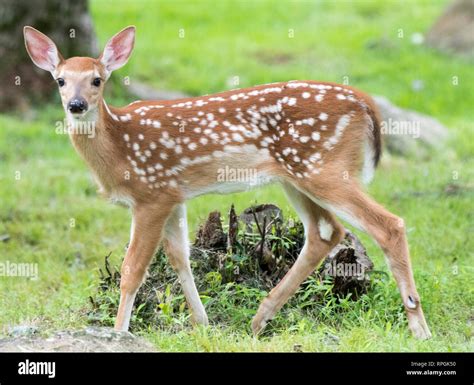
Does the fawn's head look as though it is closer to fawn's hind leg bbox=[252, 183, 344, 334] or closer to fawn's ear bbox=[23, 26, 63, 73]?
fawn's ear bbox=[23, 26, 63, 73]

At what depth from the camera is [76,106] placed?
7238 mm

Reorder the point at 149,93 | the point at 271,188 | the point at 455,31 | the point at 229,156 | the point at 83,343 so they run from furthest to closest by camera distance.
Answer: the point at 455,31
the point at 149,93
the point at 271,188
the point at 229,156
the point at 83,343

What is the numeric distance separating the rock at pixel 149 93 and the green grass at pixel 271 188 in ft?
0.78

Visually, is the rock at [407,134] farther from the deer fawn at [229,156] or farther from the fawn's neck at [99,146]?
the fawn's neck at [99,146]

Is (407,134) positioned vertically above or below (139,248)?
above

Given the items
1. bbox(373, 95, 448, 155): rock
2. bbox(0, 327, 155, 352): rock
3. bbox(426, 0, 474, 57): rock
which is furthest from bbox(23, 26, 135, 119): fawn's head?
bbox(426, 0, 474, 57): rock

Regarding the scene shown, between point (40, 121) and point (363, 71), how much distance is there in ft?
17.8

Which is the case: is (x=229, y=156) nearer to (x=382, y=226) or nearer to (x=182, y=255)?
(x=182, y=255)

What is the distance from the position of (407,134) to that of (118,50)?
6365 millimetres

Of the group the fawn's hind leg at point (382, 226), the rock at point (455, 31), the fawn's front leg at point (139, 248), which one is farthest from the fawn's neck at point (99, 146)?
the rock at point (455, 31)

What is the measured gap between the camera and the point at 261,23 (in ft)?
67.2

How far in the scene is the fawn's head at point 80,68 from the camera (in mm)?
7355

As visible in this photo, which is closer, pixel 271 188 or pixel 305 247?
pixel 305 247

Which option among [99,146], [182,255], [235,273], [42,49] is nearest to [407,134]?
[235,273]
